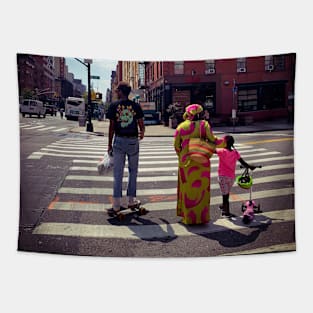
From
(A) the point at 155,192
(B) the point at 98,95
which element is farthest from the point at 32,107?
(A) the point at 155,192

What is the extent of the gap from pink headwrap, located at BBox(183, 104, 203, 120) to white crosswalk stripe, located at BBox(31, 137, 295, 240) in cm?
31

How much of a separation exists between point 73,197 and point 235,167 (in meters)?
1.64

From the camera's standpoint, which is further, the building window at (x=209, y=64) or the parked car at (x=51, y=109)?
the parked car at (x=51, y=109)

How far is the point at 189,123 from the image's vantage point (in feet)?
11.0

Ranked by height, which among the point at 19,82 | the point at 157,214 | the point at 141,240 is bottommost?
the point at 141,240

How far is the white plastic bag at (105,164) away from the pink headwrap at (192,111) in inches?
33.2

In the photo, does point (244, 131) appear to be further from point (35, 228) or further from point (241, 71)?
point (35, 228)

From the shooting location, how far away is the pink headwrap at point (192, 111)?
3361 millimetres

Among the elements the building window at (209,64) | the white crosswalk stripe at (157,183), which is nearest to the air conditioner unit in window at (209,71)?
the building window at (209,64)

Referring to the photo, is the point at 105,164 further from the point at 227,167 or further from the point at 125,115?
the point at 227,167

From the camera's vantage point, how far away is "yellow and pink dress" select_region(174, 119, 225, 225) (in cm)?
336

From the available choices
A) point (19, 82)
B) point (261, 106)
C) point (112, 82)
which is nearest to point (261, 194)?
point (261, 106)

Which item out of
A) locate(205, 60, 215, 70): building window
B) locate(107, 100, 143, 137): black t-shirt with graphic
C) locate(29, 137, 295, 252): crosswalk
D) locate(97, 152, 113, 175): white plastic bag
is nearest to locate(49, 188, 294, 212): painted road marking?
locate(29, 137, 295, 252): crosswalk

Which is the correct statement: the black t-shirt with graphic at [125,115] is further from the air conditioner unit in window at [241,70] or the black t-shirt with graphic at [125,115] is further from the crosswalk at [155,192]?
the air conditioner unit in window at [241,70]
